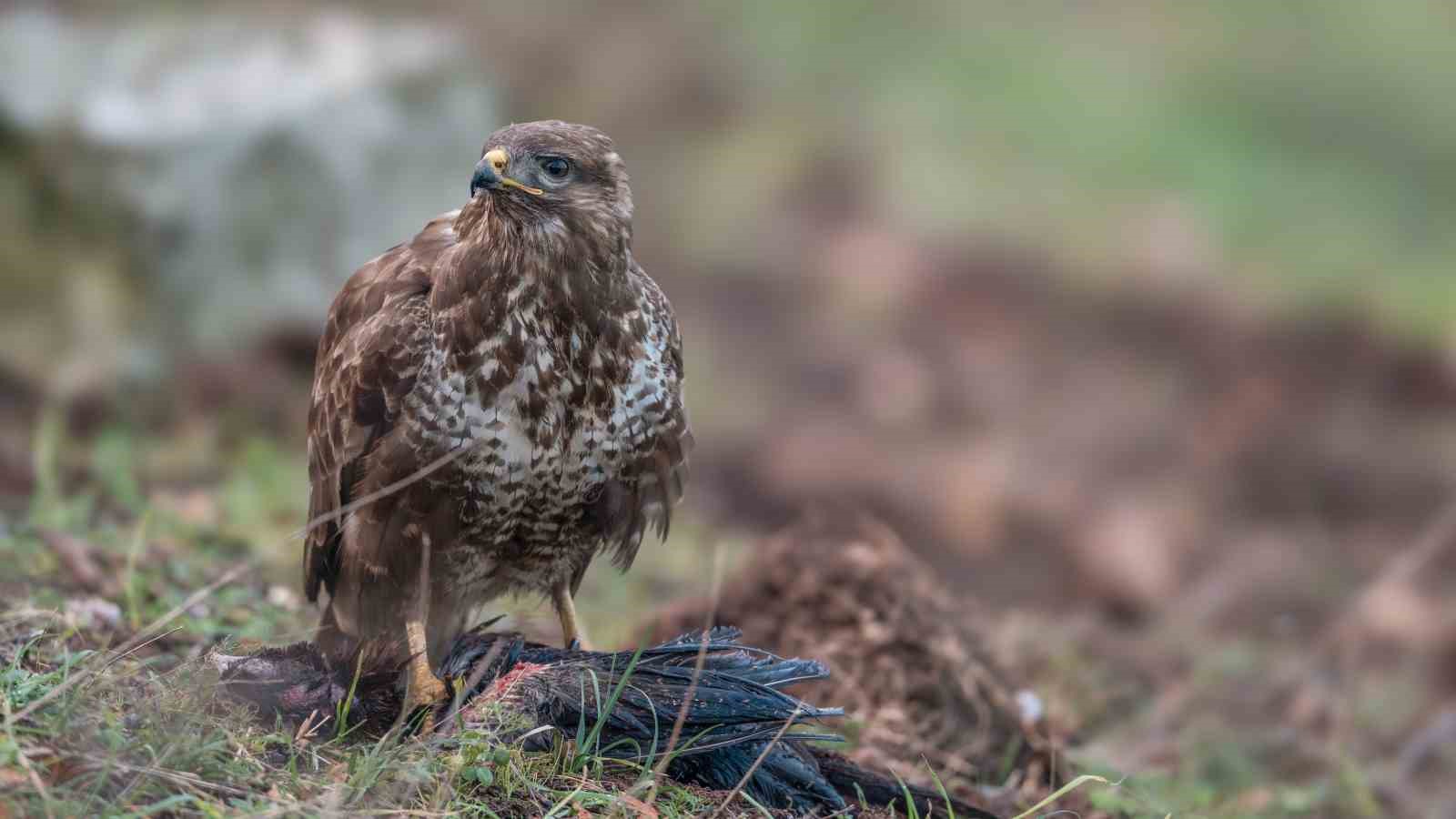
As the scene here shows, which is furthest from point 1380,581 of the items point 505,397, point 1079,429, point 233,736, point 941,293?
point 941,293

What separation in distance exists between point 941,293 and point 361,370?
6.71m

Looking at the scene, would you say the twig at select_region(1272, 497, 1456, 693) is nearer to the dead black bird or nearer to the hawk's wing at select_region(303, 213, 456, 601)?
the dead black bird

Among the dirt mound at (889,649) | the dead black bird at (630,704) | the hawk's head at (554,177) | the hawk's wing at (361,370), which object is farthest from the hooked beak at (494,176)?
the dirt mound at (889,649)

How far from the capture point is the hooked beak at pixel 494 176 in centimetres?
379

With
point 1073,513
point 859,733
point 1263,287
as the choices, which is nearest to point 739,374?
point 1073,513

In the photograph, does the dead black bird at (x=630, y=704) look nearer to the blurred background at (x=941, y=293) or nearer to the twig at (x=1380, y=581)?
the blurred background at (x=941, y=293)

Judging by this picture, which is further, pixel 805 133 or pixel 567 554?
pixel 805 133

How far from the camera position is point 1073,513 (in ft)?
30.2

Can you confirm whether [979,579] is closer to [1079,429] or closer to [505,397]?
[1079,429]

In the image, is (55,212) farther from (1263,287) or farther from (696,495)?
(1263,287)

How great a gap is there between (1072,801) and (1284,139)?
7.67 meters

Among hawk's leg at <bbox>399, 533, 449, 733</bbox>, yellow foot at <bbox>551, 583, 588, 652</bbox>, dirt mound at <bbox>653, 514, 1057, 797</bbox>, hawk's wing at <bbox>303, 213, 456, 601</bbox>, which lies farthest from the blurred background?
hawk's leg at <bbox>399, 533, 449, 733</bbox>

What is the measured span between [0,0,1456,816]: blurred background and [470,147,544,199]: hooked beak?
1980mm

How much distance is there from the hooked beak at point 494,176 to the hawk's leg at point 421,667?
0.82 meters
